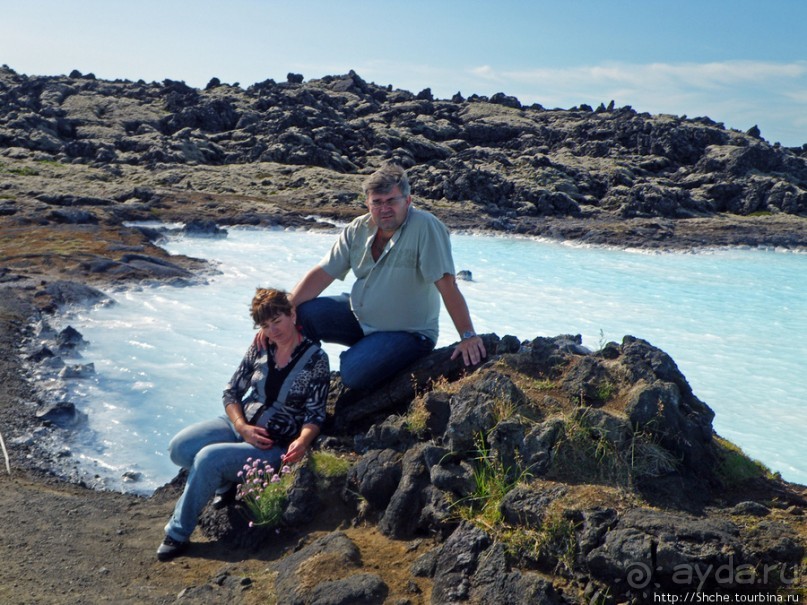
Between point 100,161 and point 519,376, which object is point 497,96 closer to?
point 100,161

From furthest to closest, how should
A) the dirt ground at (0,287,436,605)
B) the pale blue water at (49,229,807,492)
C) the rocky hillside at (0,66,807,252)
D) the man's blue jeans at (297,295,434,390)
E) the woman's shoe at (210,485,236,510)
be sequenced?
the rocky hillside at (0,66,807,252) < the pale blue water at (49,229,807,492) < the man's blue jeans at (297,295,434,390) < the woman's shoe at (210,485,236,510) < the dirt ground at (0,287,436,605)

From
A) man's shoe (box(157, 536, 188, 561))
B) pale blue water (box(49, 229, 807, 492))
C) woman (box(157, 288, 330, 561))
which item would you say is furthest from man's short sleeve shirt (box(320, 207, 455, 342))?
pale blue water (box(49, 229, 807, 492))

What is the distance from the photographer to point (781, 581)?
12.4 feet

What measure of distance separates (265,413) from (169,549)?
1150 millimetres

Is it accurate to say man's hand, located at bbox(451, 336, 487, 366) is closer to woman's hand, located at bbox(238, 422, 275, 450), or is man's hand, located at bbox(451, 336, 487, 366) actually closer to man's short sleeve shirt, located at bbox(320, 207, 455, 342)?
man's short sleeve shirt, located at bbox(320, 207, 455, 342)

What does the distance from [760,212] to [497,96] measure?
3359 cm

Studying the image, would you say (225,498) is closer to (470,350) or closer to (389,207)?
(470,350)

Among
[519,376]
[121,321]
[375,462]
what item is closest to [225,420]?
[375,462]

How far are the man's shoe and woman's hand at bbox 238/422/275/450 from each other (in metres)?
0.84

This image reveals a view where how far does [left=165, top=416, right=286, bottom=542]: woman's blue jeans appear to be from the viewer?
5.54m

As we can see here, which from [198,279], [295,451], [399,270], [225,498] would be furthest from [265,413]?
[198,279]

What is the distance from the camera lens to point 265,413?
19.5 feet

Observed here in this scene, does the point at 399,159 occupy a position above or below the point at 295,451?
above

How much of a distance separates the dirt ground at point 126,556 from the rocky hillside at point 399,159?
66.6ft
